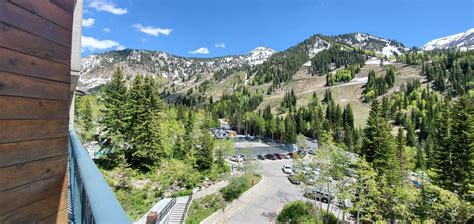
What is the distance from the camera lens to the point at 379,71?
126 meters

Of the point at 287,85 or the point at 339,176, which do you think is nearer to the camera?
the point at 339,176

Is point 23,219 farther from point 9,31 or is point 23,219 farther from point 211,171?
point 211,171

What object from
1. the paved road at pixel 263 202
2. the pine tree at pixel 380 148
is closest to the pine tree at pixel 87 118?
the paved road at pixel 263 202

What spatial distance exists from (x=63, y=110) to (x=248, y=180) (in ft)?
85.7

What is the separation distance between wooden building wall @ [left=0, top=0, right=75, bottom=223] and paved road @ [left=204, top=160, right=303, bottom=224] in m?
18.8

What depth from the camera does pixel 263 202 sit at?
2372cm

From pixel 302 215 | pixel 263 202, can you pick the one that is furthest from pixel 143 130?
pixel 302 215

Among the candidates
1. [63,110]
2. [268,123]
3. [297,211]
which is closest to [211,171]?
[297,211]

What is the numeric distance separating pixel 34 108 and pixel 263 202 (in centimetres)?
2333

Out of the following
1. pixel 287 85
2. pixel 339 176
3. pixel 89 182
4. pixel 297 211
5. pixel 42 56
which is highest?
pixel 287 85

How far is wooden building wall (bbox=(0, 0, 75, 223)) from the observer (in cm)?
170

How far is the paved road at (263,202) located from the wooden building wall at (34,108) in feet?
61.8

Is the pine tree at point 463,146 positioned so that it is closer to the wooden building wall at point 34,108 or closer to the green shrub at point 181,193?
the green shrub at point 181,193

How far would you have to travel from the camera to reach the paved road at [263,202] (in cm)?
2036
